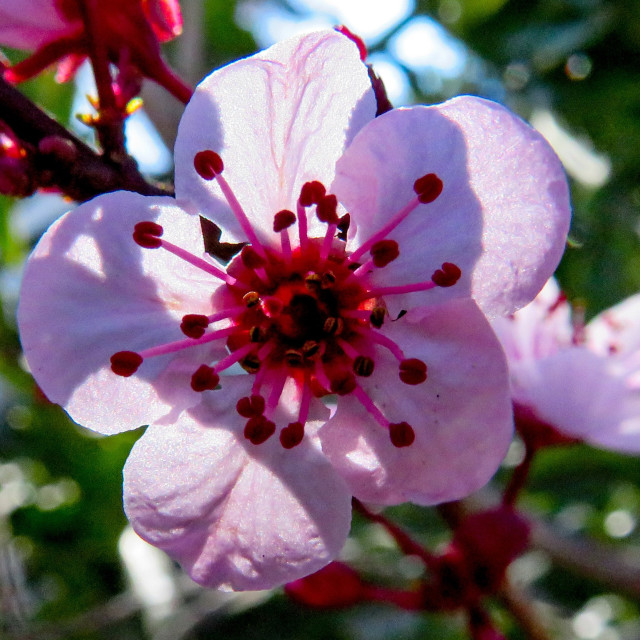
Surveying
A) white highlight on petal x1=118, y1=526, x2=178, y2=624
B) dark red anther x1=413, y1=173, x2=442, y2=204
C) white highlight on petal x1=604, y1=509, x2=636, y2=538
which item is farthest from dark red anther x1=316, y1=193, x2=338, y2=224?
white highlight on petal x1=604, y1=509, x2=636, y2=538

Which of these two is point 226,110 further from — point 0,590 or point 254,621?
point 254,621

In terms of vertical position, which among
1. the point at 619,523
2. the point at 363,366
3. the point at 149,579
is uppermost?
the point at 363,366

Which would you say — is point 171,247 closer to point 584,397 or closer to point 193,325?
point 193,325

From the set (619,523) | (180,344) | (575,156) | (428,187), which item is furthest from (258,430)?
(619,523)

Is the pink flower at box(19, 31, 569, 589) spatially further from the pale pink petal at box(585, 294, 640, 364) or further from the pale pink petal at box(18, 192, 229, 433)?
the pale pink petal at box(585, 294, 640, 364)

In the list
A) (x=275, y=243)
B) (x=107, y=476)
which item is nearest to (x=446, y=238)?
(x=275, y=243)

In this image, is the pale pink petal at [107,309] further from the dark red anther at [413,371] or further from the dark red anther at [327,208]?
the dark red anther at [413,371]
